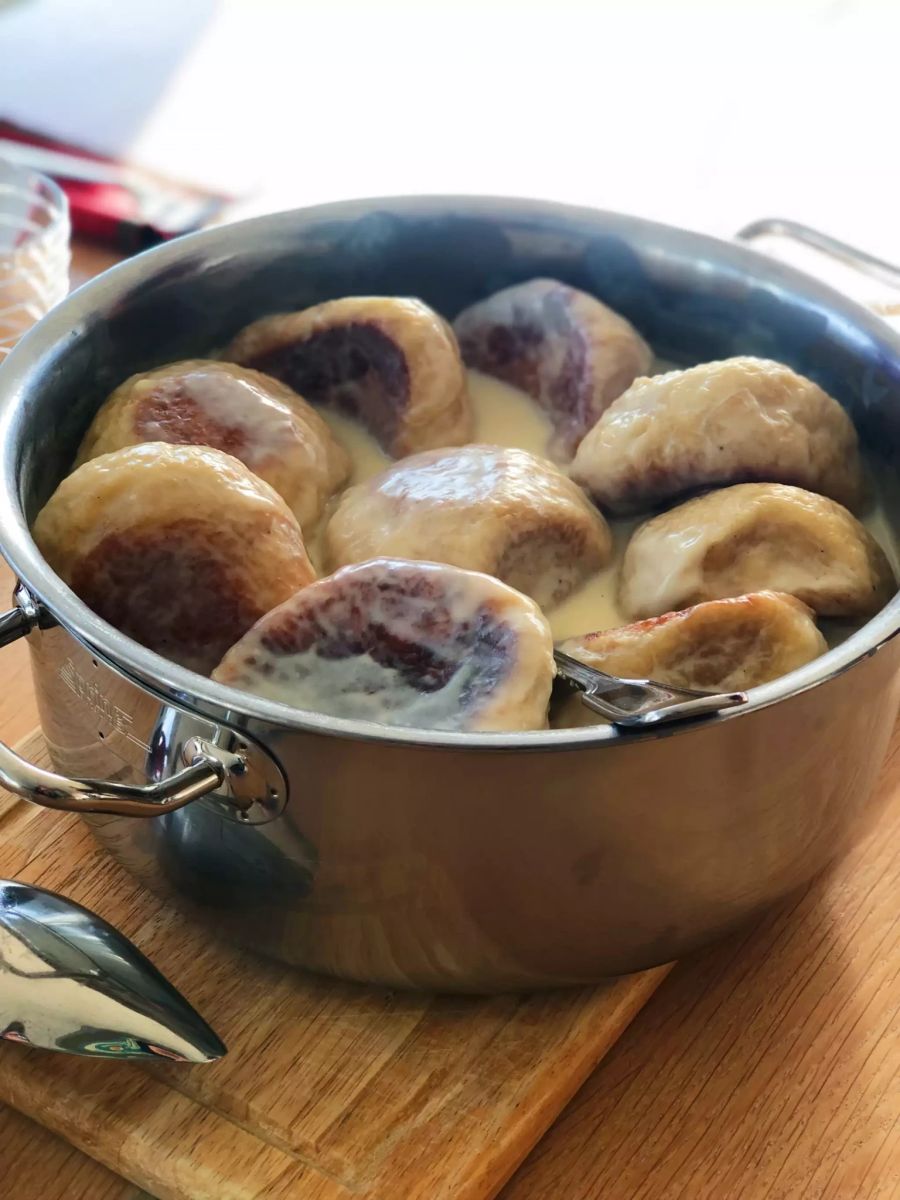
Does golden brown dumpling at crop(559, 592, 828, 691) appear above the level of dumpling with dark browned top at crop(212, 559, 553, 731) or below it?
above

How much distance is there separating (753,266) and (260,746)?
70 centimetres

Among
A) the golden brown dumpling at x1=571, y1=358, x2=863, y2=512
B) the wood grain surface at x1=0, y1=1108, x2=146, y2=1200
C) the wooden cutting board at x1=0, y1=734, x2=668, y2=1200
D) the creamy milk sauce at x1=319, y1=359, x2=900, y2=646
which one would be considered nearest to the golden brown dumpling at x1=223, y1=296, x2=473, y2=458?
the creamy milk sauce at x1=319, y1=359, x2=900, y2=646

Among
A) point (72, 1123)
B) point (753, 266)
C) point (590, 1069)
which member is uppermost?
point (753, 266)

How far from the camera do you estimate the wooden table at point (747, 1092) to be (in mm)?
814

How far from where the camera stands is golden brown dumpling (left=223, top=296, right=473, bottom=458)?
1105 millimetres

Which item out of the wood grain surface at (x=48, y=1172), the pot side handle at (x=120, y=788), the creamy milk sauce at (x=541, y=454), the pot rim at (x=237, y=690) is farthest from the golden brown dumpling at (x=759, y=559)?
the wood grain surface at (x=48, y=1172)

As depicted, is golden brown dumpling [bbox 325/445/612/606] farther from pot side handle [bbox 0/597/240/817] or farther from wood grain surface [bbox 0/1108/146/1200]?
wood grain surface [bbox 0/1108/146/1200]

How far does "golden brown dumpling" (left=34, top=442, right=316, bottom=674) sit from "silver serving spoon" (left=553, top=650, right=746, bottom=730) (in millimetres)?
202

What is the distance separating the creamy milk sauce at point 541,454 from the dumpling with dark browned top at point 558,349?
0.01 m

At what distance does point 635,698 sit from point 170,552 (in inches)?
12.5

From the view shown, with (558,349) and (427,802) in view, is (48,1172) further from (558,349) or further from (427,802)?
(558,349)

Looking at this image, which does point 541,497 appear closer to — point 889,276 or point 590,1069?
point 590,1069

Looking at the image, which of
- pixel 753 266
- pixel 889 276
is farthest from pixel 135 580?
pixel 889 276

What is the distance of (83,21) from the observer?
7.51ft
